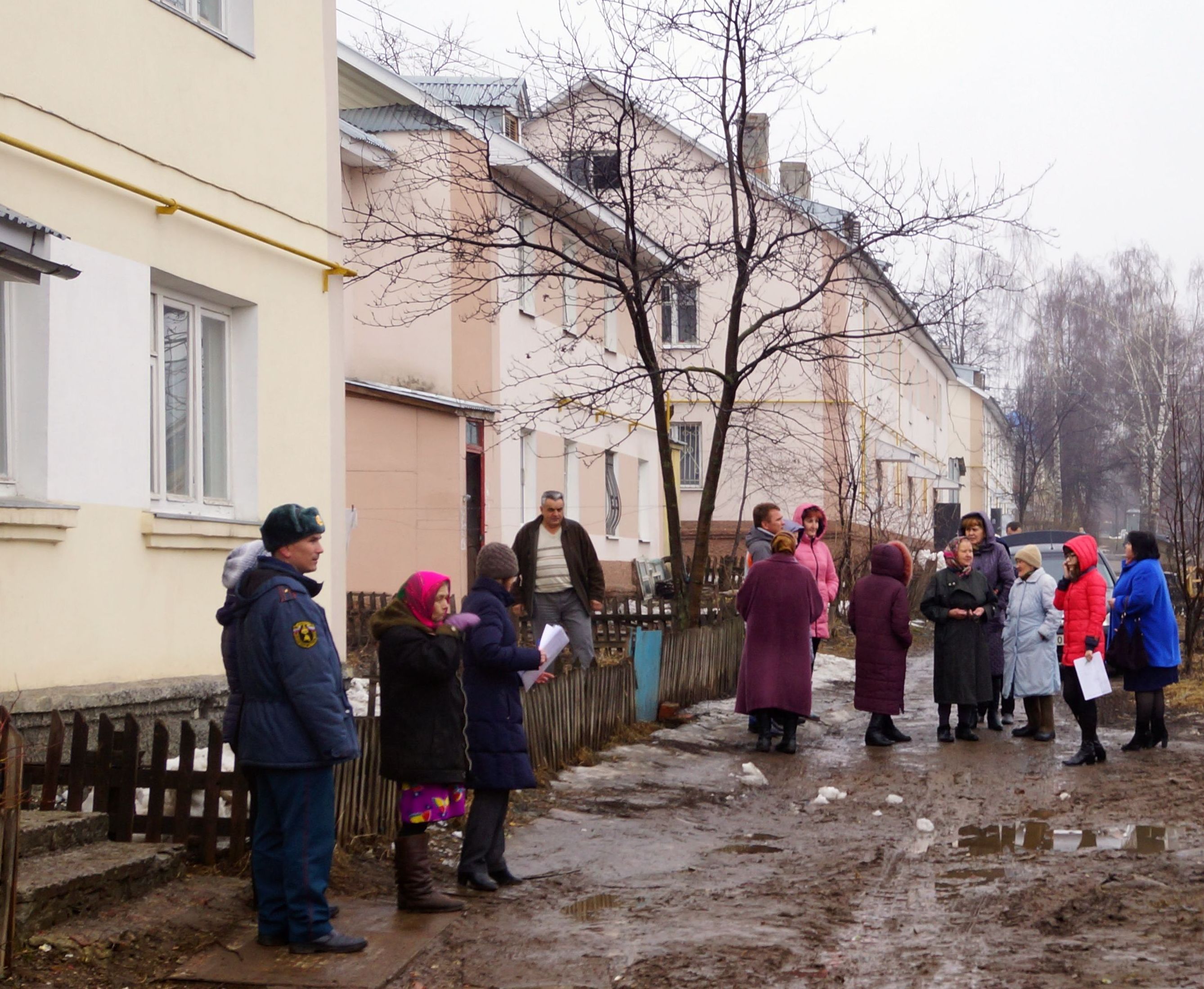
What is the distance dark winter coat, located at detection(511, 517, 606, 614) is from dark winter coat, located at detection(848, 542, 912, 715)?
203cm

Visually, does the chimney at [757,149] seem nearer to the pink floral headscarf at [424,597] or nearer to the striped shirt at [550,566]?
the striped shirt at [550,566]

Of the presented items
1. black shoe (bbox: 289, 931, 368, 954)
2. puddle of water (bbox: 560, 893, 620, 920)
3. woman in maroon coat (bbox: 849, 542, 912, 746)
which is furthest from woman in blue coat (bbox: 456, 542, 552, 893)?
woman in maroon coat (bbox: 849, 542, 912, 746)

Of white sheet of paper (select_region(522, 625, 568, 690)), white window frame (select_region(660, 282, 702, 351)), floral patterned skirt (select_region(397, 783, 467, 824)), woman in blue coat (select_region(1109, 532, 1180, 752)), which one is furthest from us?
white window frame (select_region(660, 282, 702, 351))

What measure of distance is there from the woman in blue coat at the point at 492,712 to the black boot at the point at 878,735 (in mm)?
5488

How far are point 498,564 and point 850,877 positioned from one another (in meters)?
2.20

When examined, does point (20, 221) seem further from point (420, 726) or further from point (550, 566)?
point (550, 566)

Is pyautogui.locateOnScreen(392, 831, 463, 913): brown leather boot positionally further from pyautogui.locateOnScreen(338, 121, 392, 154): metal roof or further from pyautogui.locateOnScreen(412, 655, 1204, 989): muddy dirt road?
pyautogui.locateOnScreen(338, 121, 392, 154): metal roof

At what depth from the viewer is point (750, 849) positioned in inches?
302

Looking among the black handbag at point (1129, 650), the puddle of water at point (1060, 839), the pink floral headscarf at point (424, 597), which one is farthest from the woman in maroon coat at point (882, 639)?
the pink floral headscarf at point (424, 597)

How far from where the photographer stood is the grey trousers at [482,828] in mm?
6594

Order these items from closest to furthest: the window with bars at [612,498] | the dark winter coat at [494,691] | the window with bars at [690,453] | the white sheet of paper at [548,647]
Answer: the dark winter coat at [494,691], the white sheet of paper at [548,647], the window with bars at [612,498], the window with bars at [690,453]

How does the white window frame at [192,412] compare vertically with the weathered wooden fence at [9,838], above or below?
above

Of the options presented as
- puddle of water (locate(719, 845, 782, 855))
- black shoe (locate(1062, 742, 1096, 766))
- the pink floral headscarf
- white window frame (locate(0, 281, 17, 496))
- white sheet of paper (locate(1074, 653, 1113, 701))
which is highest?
white window frame (locate(0, 281, 17, 496))

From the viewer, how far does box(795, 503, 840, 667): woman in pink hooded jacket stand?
13117mm
